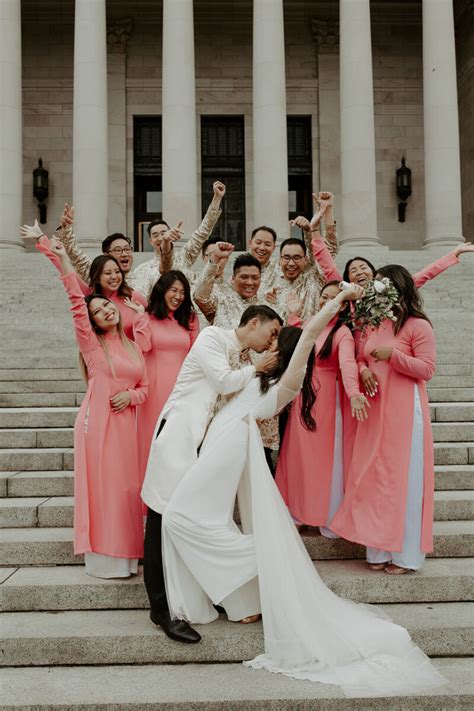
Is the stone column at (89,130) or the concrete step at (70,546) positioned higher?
the stone column at (89,130)

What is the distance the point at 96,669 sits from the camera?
458 centimetres

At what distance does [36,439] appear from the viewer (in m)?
7.55

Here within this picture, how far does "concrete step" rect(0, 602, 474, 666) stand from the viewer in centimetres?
461

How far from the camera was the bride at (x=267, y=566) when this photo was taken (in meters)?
4.35

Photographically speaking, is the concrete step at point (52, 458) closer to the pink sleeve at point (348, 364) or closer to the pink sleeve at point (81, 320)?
the pink sleeve at point (81, 320)

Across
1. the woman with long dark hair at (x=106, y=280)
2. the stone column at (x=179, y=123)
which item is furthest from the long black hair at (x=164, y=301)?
the stone column at (x=179, y=123)

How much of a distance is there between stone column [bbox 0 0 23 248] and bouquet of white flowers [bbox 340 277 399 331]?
15.7m

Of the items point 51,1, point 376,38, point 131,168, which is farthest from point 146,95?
point 376,38

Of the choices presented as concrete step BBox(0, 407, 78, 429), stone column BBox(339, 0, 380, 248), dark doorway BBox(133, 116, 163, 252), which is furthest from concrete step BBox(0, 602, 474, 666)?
dark doorway BBox(133, 116, 163, 252)

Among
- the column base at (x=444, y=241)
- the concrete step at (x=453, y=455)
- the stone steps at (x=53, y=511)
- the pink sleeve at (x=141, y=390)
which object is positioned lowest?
the stone steps at (x=53, y=511)

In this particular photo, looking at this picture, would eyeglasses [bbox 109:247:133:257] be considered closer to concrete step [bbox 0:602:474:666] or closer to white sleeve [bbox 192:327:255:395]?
white sleeve [bbox 192:327:255:395]

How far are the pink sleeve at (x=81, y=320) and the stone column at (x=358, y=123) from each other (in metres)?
14.9

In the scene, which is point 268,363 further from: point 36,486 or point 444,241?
point 444,241

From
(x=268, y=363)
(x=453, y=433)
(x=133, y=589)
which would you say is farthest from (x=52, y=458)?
(x=453, y=433)
